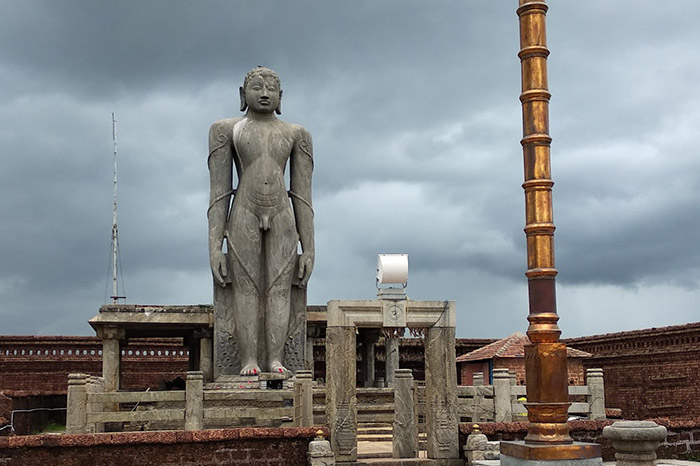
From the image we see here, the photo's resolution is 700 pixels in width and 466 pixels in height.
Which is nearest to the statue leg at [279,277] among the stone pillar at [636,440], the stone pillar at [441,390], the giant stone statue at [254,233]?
the giant stone statue at [254,233]

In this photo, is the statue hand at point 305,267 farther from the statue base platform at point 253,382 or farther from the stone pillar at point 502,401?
the stone pillar at point 502,401

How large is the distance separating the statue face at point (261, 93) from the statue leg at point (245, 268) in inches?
72.9

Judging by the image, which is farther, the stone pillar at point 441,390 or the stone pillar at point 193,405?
the stone pillar at point 193,405

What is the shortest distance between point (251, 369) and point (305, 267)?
6.99ft

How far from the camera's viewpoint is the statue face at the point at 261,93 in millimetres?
15000

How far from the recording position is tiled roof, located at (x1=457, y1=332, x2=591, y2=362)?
1988 cm

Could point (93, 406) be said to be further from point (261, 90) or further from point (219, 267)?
point (261, 90)

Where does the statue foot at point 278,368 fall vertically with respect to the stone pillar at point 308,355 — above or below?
below

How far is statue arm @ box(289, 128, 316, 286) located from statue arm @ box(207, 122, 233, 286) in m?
1.14

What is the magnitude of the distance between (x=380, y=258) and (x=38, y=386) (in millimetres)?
11642

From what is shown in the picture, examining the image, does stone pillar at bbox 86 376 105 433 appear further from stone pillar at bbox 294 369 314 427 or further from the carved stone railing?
the carved stone railing

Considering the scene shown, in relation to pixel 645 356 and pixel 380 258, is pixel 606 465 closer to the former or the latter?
pixel 380 258

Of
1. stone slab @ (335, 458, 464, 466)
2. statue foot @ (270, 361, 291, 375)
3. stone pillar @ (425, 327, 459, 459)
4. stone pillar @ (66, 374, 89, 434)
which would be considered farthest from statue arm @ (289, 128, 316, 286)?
stone slab @ (335, 458, 464, 466)

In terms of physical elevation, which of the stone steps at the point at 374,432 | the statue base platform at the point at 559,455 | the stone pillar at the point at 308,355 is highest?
the stone pillar at the point at 308,355
